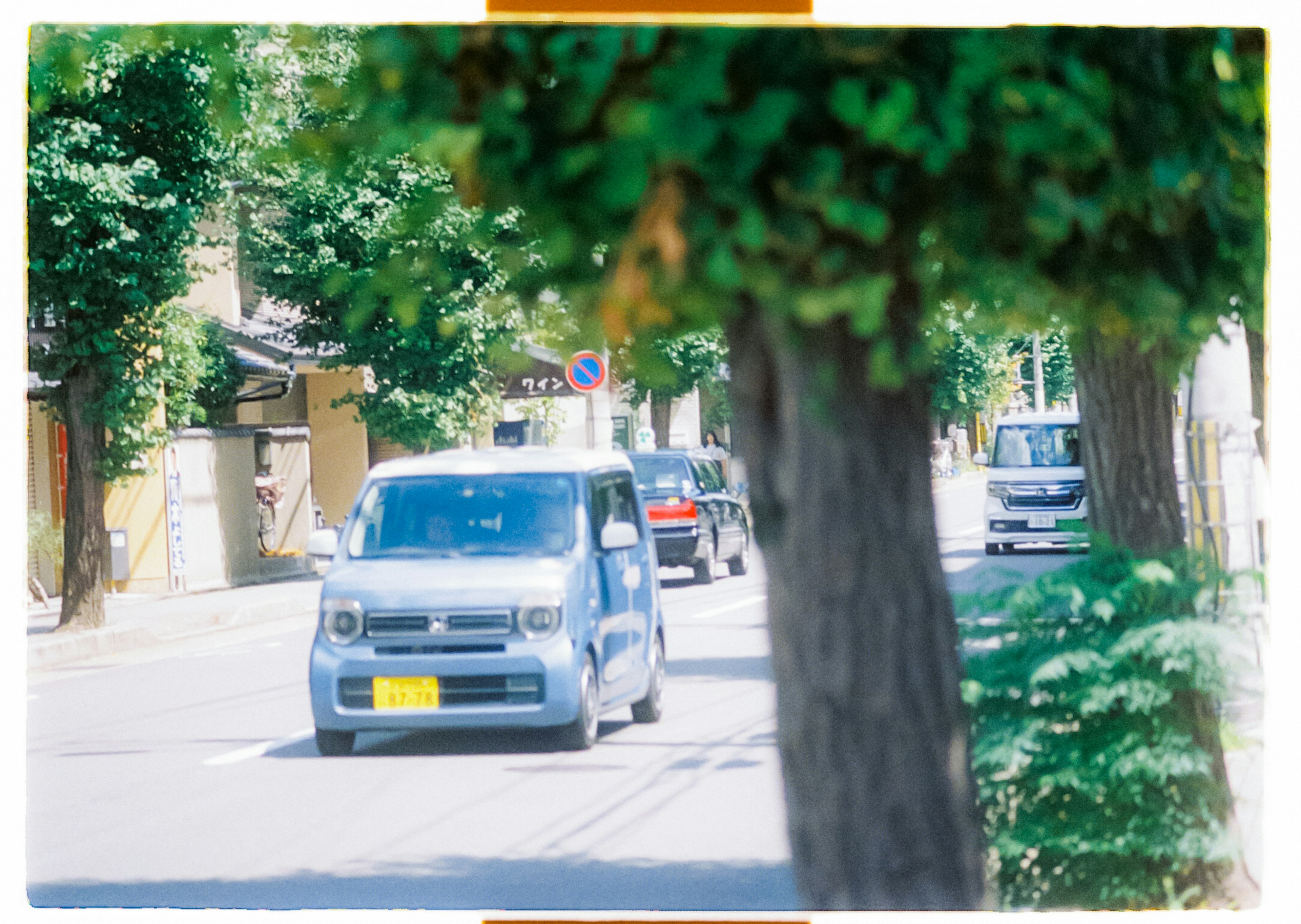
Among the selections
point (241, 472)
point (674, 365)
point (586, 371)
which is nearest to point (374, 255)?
point (586, 371)

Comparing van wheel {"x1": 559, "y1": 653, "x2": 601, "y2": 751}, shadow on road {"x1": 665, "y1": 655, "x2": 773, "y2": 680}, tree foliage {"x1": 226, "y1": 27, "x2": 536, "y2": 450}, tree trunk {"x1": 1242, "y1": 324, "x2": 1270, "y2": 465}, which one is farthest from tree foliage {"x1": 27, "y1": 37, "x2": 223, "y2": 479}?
tree trunk {"x1": 1242, "y1": 324, "x2": 1270, "y2": 465}

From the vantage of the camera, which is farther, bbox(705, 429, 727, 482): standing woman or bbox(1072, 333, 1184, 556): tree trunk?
bbox(1072, 333, 1184, 556): tree trunk

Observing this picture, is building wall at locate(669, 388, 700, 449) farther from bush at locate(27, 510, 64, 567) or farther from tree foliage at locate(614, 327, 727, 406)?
bush at locate(27, 510, 64, 567)

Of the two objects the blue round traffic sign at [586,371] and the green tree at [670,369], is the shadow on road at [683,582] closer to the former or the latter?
the green tree at [670,369]

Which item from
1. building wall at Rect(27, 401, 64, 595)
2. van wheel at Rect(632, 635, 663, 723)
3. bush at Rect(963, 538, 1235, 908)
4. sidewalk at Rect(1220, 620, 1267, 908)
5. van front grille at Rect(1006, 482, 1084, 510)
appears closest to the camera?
bush at Rect(963, 538, 1235, 908)

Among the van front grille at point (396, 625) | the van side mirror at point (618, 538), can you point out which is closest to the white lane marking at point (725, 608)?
the van side mirror at point (618, 538)
